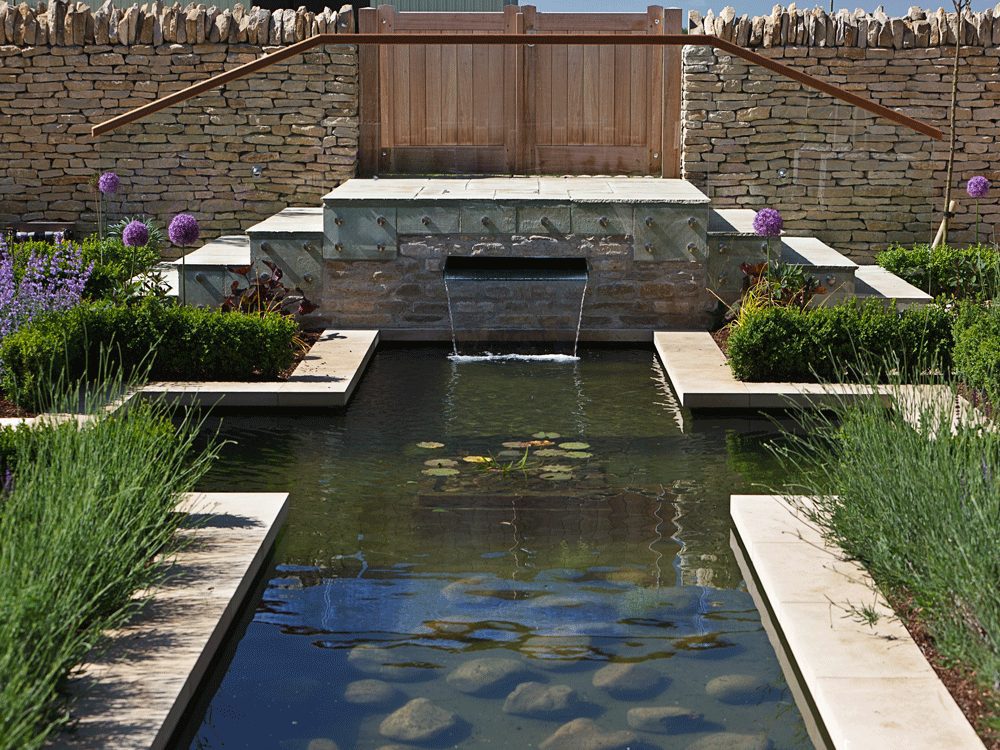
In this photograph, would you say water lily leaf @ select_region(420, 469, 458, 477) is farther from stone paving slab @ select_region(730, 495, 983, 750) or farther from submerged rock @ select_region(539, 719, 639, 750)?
submerged rock @ select_region(539, 719, 639, 750)

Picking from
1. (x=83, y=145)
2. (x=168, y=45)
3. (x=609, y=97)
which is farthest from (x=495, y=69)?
(x=83, y=145)

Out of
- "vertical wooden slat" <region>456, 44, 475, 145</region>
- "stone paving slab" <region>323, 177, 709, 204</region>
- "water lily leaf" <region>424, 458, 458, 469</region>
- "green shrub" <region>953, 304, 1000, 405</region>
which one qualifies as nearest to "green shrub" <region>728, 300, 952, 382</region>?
"green shrub" <region>953, 304, 1000, 405</region>

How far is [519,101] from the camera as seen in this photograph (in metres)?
13.2

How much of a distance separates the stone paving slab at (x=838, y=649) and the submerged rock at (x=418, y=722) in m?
1.17

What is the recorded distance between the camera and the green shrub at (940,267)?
11836mm

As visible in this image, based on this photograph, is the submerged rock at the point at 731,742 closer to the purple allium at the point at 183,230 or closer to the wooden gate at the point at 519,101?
the purple allium at the point at 183,230

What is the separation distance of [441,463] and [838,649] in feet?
10.1

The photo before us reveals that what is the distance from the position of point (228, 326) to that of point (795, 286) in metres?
4.22

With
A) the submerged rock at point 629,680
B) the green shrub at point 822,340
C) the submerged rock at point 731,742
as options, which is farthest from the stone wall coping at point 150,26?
the submerged rock at point 731,742

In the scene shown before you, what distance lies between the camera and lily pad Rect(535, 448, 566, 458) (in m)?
7.46

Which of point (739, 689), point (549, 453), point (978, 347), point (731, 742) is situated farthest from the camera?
point (978, 347)

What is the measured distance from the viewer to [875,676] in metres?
4.44

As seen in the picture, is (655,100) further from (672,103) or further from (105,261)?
(105,261)


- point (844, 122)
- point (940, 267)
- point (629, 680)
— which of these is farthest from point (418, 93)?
point (629, 680)
